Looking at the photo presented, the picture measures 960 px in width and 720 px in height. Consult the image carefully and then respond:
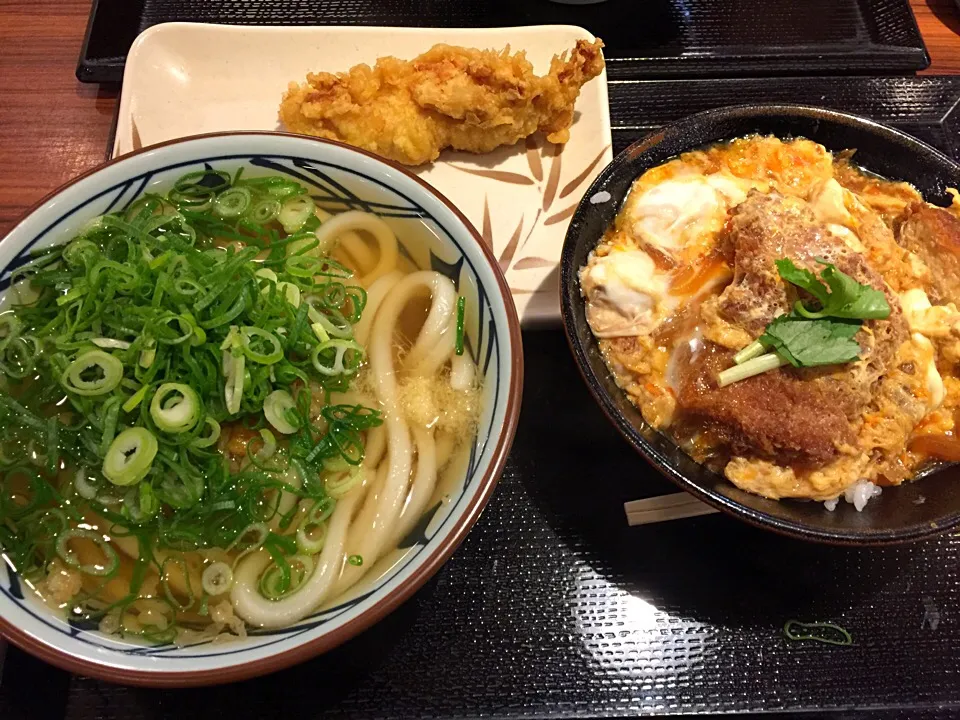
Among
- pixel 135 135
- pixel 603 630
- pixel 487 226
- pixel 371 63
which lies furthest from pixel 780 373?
pixel 135 135

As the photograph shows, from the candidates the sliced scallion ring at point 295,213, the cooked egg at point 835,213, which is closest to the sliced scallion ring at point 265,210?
the sliced scallion ring at point 295,213

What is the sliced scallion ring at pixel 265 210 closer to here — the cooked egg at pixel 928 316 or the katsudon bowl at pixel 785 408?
the katsudon bowl at pixel 785 408

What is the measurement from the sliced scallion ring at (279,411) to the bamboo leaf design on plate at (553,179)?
3.65 ft

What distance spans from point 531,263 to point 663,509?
2.62 feet

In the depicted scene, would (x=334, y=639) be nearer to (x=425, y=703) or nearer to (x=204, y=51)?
(x=425, y=703)

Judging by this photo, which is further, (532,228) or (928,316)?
(532,228)

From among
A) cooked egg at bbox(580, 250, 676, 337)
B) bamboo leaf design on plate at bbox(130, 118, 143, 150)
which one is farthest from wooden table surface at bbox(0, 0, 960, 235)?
cooked egg at bbox(580, 250, 676, 337)

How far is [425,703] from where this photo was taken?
4.77ft

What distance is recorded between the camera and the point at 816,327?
1498 millimetres

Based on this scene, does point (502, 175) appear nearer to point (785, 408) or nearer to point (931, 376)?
point (785, 408)

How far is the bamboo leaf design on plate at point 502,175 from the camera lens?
84.1 inches

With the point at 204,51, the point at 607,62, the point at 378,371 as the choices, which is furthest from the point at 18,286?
the point at 607,62

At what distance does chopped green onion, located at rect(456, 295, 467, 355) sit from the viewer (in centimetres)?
151

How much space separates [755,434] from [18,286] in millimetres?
1661
